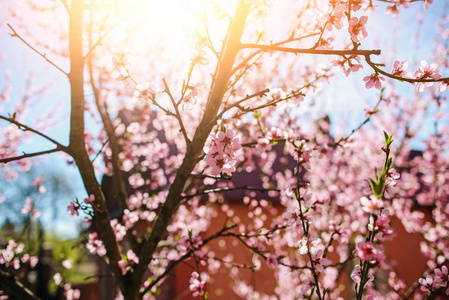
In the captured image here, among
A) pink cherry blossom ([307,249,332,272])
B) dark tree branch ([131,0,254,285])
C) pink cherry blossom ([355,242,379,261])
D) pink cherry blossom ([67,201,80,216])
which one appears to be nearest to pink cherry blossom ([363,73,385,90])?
dark tree branch ([131,0,254,285])

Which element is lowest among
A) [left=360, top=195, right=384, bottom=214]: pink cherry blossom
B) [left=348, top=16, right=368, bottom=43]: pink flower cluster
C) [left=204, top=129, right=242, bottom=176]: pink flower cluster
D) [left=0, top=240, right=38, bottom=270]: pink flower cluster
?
[left=0, top=240, right=38, bottom=270]: pink flower cluster

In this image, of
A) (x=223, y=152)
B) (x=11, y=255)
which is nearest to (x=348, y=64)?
(x=223, y=152)

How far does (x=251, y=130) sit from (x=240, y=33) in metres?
4.01

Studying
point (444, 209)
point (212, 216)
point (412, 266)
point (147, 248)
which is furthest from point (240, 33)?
point (412, 266)

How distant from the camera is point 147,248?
279cm

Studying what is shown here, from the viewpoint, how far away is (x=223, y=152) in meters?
2.20

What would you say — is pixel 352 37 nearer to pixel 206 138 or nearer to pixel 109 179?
pixel 206 138

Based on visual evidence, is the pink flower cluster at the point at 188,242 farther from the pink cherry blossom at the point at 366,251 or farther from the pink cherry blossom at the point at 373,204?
the pink cherry blossom at the point at 373,204

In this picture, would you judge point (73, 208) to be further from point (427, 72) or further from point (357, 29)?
point (427, 72)

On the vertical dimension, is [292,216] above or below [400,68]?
below

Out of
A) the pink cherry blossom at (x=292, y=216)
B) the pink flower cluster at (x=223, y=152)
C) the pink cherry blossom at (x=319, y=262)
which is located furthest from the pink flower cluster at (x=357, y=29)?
the pink cherry blossom at (x=319, y=262)

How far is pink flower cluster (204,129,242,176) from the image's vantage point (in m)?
2.17

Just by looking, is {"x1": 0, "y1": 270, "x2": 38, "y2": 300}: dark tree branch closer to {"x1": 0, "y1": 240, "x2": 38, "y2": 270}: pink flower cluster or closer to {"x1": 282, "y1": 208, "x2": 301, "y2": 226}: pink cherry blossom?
{"x1": 0, "y1": 240, "x2": 38, "y2": 270}: pink flower cluster

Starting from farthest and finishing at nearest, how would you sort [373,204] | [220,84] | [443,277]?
[220,84], [443,277], [373,204]
